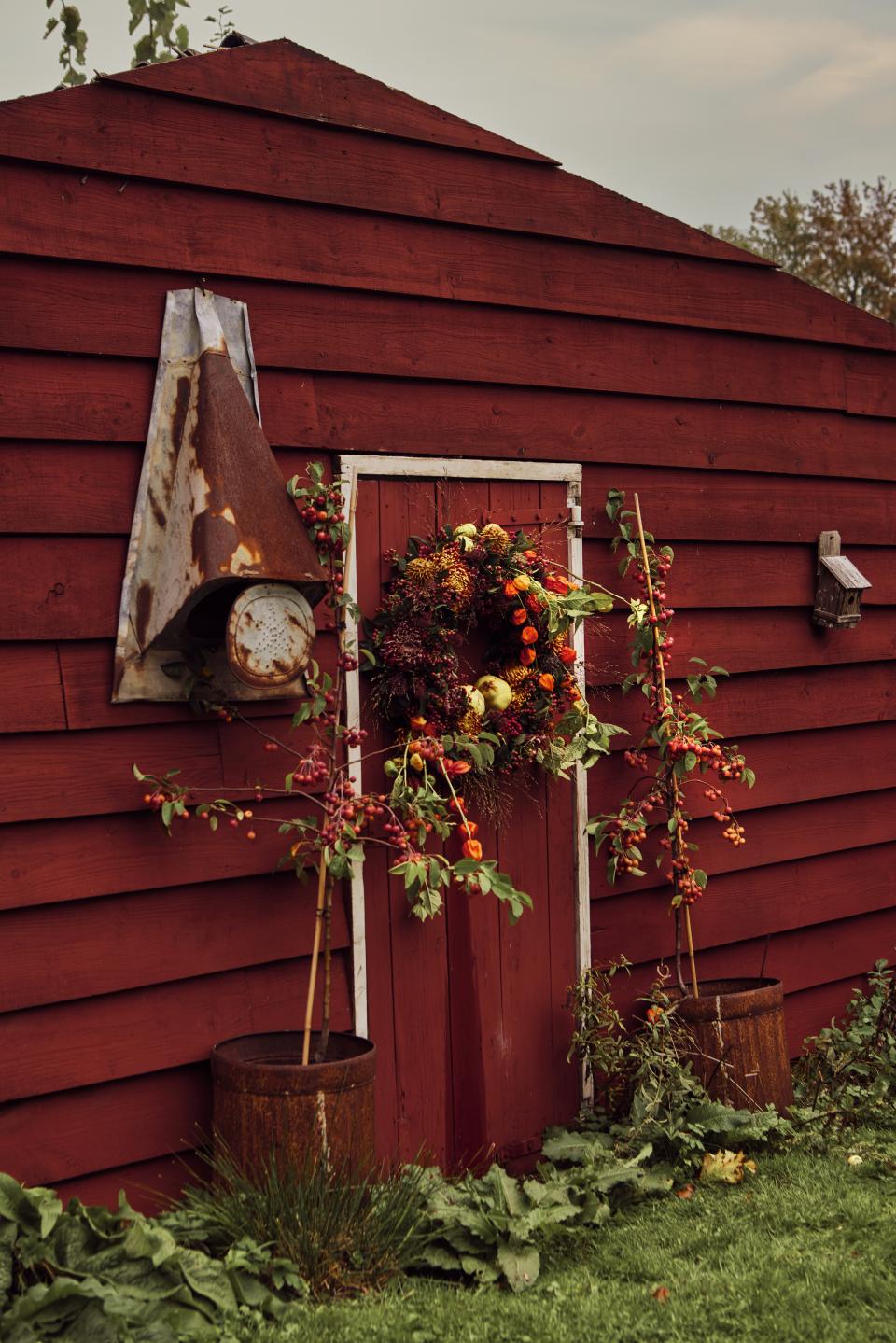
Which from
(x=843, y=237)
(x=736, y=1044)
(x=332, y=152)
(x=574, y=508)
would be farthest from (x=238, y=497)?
(x=843, y=237)

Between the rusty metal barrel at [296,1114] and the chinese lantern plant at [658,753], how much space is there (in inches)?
55.0

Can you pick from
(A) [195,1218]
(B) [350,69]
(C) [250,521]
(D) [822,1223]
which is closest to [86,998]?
(A) [195,1218]

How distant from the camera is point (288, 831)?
3.98 m

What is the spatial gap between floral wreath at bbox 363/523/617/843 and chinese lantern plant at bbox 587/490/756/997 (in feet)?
0.98

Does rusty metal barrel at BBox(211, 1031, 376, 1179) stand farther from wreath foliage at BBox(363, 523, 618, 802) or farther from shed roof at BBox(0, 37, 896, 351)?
shed roof at BBox(0, 37, 896, 351)

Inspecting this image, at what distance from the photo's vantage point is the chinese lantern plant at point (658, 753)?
183 inches

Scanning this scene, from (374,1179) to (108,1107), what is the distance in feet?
2.45

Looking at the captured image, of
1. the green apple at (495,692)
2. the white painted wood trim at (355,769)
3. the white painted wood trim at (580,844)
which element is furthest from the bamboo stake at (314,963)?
the white painted wood trim at (580,844)

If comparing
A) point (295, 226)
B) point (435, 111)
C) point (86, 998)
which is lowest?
point (86, 998)

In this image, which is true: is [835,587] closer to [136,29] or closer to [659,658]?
[659,658]

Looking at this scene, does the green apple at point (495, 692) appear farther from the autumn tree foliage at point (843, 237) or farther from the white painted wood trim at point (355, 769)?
the autumn tree foliage at point (843, 237)

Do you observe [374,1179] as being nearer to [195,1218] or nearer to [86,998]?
[195,1218]

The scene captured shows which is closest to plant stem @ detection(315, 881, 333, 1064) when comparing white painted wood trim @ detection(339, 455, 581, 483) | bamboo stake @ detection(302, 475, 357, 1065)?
bamboo stake @ detection(302, 475, 357, 1065)

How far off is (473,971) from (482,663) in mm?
1013
